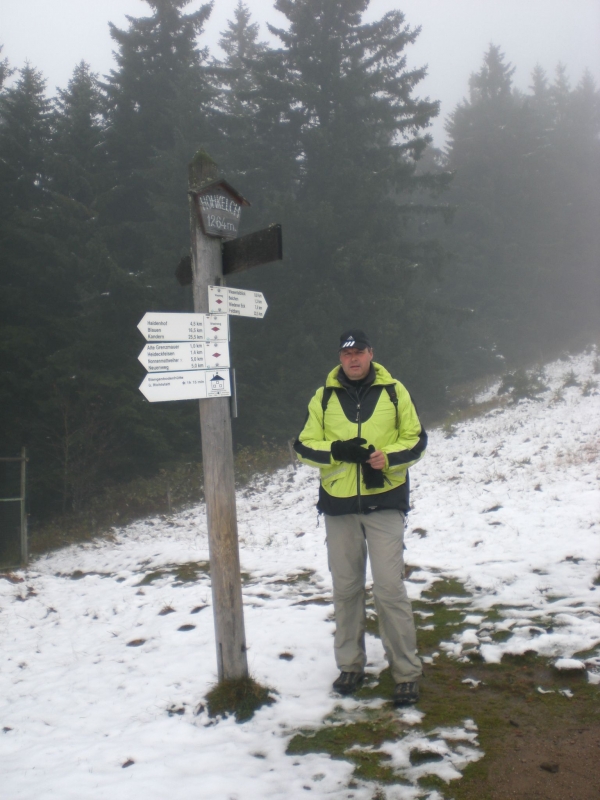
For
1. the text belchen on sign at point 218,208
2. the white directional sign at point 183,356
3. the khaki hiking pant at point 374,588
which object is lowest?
the khaki hiking pant at point 374,588

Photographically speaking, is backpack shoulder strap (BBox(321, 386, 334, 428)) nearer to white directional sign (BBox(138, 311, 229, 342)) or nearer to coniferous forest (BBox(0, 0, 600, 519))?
white directional sign (BBox(138, 311, 229, 342))

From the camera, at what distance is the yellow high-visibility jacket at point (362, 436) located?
14.4ft

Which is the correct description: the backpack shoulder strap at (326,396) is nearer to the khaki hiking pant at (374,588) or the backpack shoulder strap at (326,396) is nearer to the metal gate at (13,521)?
the khaki hiking pant at (374,588)

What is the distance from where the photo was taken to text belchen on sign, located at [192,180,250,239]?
183 inches

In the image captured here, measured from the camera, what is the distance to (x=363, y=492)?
443 cm

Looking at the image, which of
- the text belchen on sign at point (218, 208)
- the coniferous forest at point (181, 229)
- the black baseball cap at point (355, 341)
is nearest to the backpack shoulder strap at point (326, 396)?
the black baseball cap at point (355, 341)

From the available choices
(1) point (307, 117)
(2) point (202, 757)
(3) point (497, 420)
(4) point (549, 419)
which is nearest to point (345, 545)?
(2) point (202, 757)

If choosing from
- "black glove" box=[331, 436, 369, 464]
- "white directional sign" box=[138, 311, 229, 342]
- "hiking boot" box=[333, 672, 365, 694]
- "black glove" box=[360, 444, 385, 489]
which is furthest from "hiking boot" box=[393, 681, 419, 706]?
"white directional sign" box=[138, 311, 229, 342]

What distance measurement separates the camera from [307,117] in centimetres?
2180

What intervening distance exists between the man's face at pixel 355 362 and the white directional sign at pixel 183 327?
0.91m

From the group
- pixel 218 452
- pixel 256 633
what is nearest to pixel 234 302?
pixel 218 452

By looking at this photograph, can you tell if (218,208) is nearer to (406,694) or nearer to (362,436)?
(362,436)

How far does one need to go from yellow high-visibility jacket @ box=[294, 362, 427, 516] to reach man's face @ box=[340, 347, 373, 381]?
0.06m

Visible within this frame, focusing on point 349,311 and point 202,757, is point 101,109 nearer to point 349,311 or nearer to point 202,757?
point 349,311
